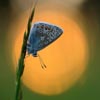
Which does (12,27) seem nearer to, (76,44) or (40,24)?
(76,44)

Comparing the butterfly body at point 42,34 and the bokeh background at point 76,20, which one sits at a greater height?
the butterfly body at point 42,34

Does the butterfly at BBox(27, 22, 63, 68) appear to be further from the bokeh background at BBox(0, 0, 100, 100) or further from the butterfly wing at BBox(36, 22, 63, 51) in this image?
the bokeh background at BBox(0, 0, 100, 100)

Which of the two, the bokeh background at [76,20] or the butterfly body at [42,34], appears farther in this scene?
the bokeh background at [76,20]

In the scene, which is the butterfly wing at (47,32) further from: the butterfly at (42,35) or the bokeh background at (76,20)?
the bokeh background at (76,20)

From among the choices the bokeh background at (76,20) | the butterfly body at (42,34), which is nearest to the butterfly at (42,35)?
the butterfly body at (42,34)

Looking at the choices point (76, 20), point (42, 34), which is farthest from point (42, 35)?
point (76, 20)

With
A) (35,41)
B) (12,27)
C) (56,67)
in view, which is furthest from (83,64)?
(35,41)

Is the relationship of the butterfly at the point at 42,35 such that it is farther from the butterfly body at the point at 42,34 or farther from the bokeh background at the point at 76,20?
the bokeh background at the point at 76,20

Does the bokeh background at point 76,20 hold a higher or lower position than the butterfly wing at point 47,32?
lower
